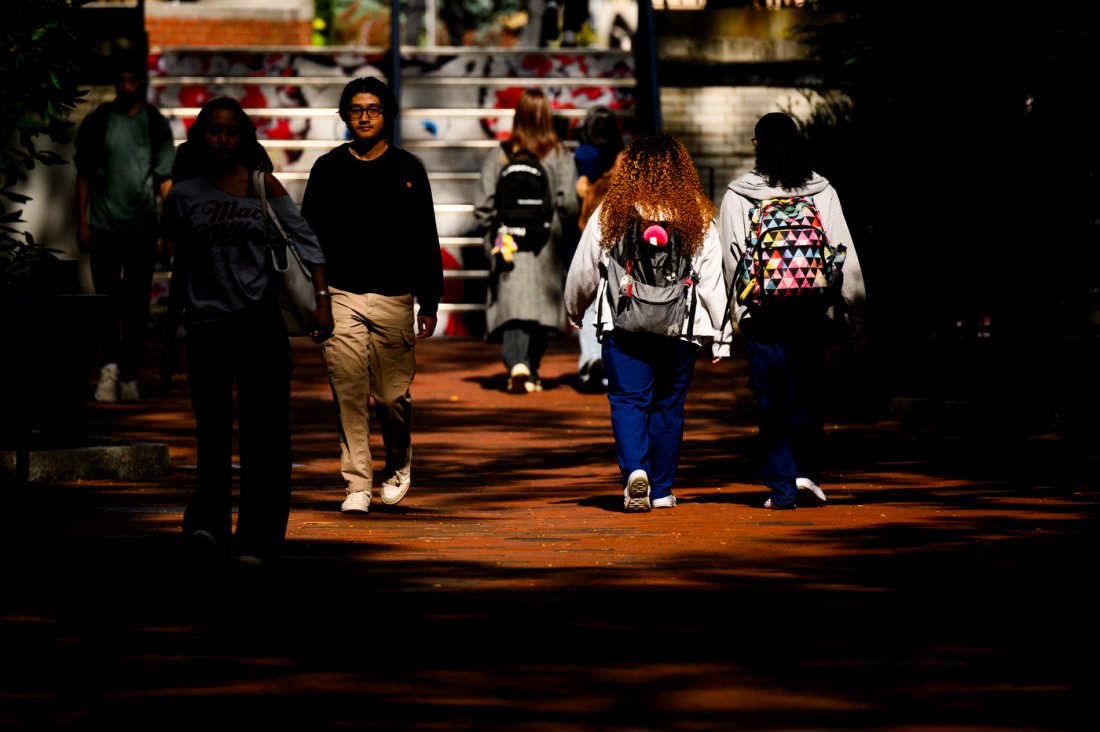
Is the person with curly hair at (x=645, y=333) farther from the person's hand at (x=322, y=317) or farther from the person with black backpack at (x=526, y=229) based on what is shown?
the person with black backpack at (x=526, y=229)

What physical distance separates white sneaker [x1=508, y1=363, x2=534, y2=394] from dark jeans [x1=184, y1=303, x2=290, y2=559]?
7.64 meters

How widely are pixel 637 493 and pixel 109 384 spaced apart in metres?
5.95

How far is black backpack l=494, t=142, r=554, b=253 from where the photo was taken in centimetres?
1573

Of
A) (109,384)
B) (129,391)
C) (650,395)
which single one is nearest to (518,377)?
(129,391)

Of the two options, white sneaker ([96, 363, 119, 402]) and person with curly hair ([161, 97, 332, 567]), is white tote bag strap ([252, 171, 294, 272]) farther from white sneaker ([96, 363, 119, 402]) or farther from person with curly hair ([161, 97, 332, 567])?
white sneaker ([96, 363, 119, 402])

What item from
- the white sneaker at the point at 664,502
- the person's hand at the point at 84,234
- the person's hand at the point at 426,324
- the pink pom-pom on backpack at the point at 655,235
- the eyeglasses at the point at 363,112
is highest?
the eyeglasses at the point at 363,112

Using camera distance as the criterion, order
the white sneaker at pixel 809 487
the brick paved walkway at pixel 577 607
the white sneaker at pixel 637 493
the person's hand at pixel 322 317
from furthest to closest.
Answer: the white sneaker at pixel 809 487
the white sneaker at pixel 637 493
the person's hand at pixel 322 317
the brick paved walkway at pixel 577 607

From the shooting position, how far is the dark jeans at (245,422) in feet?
25.9

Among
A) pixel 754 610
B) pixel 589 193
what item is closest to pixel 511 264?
pixel 589 193

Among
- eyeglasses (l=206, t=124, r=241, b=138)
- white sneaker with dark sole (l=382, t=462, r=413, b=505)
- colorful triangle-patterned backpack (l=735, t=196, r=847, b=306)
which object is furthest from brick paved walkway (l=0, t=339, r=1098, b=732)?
eyeglasses (l=206, t=124, r=241, b=138)

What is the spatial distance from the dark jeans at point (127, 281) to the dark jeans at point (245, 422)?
688cm

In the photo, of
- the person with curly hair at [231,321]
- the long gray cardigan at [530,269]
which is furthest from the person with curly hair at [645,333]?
the long gray cardigan at [530,269]

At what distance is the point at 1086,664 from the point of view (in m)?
6.11

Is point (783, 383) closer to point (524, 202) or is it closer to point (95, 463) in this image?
point (95, 463)
